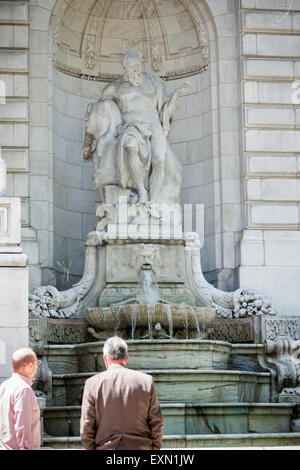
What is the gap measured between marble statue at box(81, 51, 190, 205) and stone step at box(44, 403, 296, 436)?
467cm

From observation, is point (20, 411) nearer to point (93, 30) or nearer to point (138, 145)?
point (138, 145)

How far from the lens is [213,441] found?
42.0ft

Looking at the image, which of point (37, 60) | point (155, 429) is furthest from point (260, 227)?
point (155, 429)

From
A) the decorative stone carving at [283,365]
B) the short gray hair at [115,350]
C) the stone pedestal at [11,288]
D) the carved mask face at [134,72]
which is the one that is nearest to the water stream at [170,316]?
the decorative stone carving at [283,365]

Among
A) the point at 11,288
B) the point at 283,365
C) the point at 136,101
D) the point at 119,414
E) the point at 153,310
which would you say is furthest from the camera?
the point at 136,101

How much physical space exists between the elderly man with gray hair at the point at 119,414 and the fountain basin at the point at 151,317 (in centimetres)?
735

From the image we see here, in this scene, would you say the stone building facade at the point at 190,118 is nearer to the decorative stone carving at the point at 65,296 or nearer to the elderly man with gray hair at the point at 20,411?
the decorative stone carving at the point at 65,296

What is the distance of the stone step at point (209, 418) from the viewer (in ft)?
45.2

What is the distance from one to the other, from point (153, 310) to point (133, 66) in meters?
4.39

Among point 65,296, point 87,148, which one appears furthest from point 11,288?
point 87,148

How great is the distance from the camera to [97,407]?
859 centimetres

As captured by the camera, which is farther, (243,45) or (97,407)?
(243,45)

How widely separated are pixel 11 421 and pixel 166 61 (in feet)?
40.9

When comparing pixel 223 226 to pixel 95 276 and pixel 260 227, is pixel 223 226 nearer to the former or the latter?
Result: pixel 260 227
